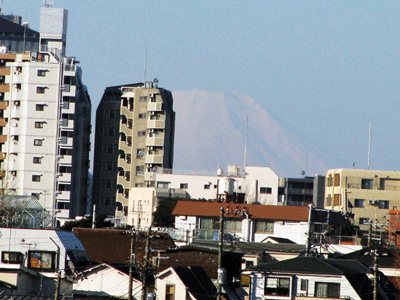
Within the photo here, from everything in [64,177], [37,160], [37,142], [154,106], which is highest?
[154,106]

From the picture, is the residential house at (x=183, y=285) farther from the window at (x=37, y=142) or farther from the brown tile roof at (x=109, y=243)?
the window at (x=37, y=142)

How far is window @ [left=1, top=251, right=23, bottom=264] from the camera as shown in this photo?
176ft

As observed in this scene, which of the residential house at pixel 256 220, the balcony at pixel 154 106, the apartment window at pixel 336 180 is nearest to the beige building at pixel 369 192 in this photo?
the apartment window at pixel 336 180

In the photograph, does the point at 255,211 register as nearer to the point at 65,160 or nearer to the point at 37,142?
the point at 65,160

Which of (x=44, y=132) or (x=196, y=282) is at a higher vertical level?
(x=44, y=132)

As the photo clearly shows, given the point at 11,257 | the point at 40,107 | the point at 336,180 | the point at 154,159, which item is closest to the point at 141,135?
the point at 154,159

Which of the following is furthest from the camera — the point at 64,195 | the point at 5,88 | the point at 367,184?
the point at 5,88

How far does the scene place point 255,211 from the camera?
84.3m

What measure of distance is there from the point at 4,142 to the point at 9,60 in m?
10.4

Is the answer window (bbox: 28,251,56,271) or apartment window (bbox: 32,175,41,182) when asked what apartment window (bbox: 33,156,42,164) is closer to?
apartment window (bbox: 32,175,41,182)

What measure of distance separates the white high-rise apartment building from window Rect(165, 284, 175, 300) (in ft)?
223

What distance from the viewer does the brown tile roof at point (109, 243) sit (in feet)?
211

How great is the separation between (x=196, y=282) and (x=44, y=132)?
72.8 meters

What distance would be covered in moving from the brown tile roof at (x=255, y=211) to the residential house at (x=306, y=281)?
32128 millimetres
